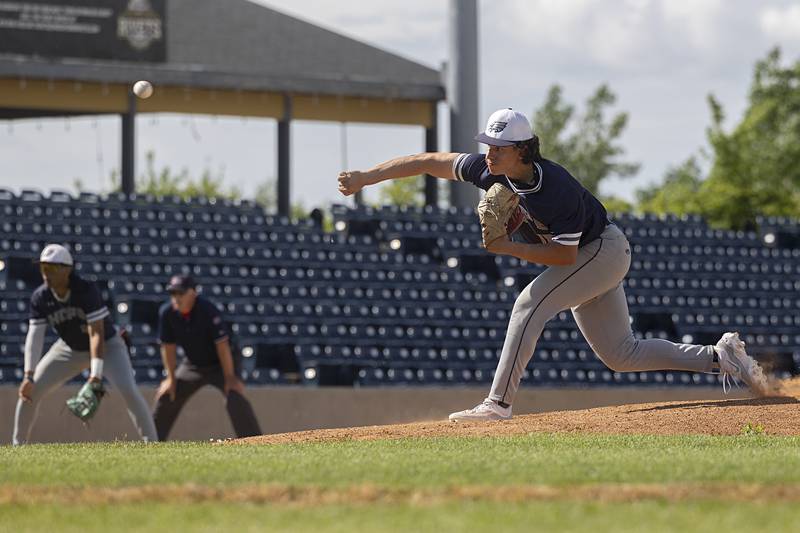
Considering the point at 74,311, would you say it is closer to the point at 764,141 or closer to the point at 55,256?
the point at 55,256

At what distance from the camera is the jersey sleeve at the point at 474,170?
843 centimetres

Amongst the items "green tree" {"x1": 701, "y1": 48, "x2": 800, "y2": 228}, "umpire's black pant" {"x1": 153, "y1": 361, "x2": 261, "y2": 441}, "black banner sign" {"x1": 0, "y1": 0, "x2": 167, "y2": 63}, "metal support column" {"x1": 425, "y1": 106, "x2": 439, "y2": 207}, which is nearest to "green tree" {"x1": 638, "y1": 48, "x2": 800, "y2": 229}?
"green tree" {"x1": 701, "y1": 48, "x2": 800, "y2": 228}

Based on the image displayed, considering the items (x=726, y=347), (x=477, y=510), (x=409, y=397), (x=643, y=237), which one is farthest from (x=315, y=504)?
(x=643, y=237)

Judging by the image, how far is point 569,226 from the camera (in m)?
8.30

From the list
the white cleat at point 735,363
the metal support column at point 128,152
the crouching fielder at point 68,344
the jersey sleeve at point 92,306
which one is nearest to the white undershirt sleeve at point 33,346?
the crouching fielder at point 68,344

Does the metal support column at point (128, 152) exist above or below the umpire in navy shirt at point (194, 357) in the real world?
above

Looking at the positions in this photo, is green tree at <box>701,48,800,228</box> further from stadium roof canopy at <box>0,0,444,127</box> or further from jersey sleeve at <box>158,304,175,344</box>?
jersey sleeve at <box>158,304,175,344</box>

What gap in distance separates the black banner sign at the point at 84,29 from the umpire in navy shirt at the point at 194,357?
11310mm

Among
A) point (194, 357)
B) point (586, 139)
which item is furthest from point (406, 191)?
point (194, 357)

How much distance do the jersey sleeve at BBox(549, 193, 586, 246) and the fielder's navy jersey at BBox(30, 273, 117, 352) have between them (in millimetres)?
4552

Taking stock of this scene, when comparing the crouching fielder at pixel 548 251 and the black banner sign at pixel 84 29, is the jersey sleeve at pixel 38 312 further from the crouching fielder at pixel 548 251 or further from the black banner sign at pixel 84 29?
the black banner sign at pixel 84 29

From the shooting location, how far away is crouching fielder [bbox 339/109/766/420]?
8.20 metres

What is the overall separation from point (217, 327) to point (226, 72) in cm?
1151

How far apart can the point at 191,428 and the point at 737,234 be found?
10759 mm
